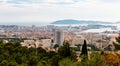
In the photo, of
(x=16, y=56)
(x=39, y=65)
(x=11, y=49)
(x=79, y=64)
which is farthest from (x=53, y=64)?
(x=11, y=49)

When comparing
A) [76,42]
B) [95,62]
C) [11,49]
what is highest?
[95,62]

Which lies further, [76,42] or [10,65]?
[76,42]

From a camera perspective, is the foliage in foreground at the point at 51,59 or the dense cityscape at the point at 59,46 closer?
the foliage in foreground at the point at 51,59

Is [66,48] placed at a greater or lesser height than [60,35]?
greater

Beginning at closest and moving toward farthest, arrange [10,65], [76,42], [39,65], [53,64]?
[39,65] < [10,65] < [53,64] < [76,42]

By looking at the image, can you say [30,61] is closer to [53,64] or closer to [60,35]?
[53,64]

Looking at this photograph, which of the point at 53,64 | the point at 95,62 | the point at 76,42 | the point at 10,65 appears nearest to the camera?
the point at 95,62

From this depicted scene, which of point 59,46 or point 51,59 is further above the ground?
point 51,59

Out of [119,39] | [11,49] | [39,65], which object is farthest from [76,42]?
[39,65]

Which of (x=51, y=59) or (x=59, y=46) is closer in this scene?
(x=51, y=59)

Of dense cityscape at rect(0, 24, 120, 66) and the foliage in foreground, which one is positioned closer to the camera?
the foliage in foreground
